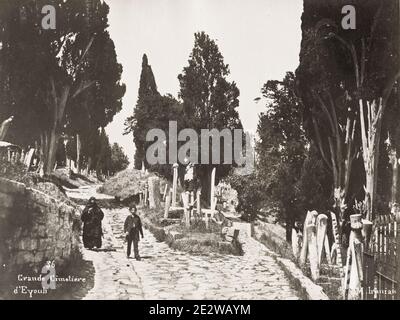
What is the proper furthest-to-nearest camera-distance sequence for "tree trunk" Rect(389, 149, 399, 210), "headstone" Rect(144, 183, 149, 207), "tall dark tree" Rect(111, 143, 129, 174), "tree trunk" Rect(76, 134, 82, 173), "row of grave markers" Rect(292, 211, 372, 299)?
1. "tall dark tree" Rect(111, 143, 129, 174)
2. "headstone" Rect(144, 183, 149, 207)
3. "tree trunk" Rect(76, 134, 82, 173)
4. "tree trunk" Rect(389, 149, 399, 210)
5. "row of grave markers" Rect(292, 211, 372, 299)

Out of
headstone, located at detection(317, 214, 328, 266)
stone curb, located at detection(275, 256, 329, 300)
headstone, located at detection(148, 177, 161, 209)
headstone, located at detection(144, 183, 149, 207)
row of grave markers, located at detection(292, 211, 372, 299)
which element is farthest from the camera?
headstone, located at detection(144, 183, 149, 207)

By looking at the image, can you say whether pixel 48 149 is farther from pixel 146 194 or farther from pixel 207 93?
pixel 207 93

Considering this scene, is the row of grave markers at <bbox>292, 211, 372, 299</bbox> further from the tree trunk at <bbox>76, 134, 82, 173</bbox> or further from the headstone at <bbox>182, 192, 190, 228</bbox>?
the tree trunk at <bbox>76, 134, 82, 173</bbox>

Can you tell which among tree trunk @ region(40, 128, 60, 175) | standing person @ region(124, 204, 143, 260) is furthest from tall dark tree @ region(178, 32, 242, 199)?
tree trunk @ region(40, 128, 60, 175)

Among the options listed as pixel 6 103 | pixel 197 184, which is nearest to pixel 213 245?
pixel 197 184

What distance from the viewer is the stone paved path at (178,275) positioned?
6527 millimetres

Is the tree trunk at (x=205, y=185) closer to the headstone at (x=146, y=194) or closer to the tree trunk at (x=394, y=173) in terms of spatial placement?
the headstone at (x=146, y=194)

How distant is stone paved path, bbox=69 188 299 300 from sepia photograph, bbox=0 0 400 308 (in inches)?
1.2

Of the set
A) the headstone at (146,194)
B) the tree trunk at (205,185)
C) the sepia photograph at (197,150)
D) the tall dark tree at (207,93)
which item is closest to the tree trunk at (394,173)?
the sepia photograph at (197,150)

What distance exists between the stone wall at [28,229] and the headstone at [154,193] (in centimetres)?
433

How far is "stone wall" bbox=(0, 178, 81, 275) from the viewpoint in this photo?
5.64 m

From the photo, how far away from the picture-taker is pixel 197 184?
11.0 meters

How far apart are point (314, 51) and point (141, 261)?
200 inches

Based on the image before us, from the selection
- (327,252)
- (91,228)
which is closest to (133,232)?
(91,228)
